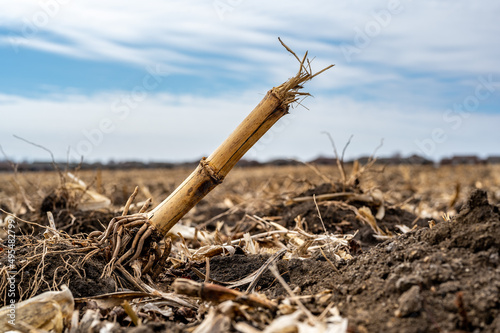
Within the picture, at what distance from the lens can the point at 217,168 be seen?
3.29 metres

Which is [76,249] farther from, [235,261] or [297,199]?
[297,199]

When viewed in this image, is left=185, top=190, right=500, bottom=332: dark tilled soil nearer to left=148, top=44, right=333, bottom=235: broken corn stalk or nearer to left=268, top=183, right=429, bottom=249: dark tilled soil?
left=148, top=44, right=333, bottom=235: broken corn stalk

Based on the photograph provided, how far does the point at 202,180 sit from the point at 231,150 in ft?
0.99

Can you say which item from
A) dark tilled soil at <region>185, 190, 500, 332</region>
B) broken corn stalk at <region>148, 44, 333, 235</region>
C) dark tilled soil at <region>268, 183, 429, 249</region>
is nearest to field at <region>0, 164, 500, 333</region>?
dark tilled soil at <region>185, 190, 500, 332</region>

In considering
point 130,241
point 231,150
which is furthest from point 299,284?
point 130,241

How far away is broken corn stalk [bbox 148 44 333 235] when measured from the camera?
3221 millimetres

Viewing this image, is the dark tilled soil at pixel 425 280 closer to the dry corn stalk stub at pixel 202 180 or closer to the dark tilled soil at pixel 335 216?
the dry corn stalk stub at pixel 202 180

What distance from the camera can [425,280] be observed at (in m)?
2.37

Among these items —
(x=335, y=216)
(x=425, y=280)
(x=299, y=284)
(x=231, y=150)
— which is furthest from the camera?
(x=335, y=216)

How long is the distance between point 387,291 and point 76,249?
2.16 meters

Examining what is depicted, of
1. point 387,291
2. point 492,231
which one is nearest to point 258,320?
point 387,291

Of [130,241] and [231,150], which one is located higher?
[231,150]

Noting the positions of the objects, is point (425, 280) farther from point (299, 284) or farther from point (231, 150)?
point (231, 150)

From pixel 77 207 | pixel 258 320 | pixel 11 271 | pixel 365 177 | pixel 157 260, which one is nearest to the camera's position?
pixel 258 320
